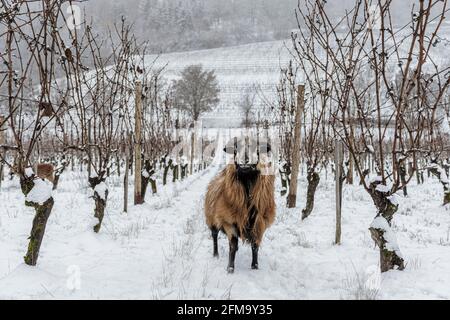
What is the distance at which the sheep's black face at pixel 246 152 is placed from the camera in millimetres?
3348

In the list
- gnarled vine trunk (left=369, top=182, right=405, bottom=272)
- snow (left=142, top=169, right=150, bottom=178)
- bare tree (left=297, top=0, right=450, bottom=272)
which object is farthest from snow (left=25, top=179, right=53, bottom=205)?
snow (left=142, top=169, right=150, bottom=178)

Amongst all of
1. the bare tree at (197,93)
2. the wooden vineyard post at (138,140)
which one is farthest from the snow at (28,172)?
the bare tree at (197,93)

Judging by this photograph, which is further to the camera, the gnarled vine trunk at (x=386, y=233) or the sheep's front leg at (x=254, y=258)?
the sheep's front leg at (x=254, y=258)

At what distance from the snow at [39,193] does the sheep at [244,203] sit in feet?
5.64

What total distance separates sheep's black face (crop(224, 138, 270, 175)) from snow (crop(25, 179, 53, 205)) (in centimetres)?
174

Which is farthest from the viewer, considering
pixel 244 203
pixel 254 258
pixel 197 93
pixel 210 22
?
pixel 210 22

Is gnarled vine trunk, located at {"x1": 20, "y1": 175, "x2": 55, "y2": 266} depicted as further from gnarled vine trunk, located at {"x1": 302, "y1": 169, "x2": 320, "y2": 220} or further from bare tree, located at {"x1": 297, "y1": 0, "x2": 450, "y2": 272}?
gnarled vine trunk, located at {"x1": 302, "y1": 169, "x2": 320, "y2": 220}

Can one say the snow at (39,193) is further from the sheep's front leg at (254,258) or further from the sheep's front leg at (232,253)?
the sheep's front leg at (254,258)

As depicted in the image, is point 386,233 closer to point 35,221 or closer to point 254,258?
point 254,258

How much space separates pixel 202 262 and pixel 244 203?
0.92 metres

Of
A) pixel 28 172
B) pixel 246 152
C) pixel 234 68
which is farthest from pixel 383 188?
pixel 234 68

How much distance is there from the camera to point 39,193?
3168mm

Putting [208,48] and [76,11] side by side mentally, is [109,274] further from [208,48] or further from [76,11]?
[208,48]

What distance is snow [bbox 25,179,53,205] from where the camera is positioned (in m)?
3.13
